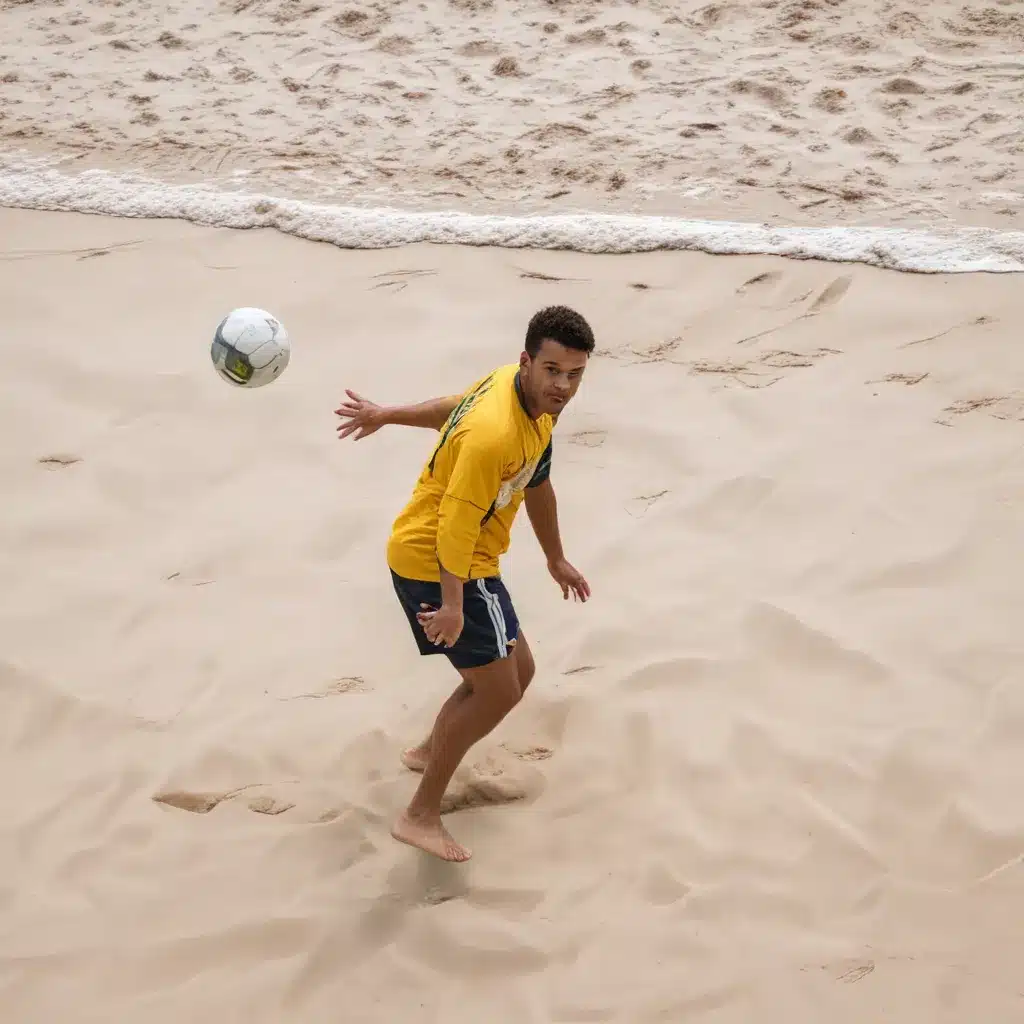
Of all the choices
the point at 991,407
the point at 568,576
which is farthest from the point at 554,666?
the point at 991,407

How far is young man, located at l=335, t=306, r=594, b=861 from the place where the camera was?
2.88 meters

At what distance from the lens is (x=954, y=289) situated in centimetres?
540

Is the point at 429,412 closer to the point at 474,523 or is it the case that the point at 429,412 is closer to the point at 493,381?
the point at 493,381

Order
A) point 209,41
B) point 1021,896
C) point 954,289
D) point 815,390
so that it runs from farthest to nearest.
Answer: point 209,41 → point 954,289 → point 815,390 → point 1021,896

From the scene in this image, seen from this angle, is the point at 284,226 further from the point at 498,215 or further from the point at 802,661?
the point at 802,661

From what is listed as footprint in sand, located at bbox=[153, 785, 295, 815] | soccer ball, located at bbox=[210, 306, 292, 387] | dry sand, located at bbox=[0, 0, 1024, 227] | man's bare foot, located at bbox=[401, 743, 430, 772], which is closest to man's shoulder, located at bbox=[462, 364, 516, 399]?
soccer ball, located at bbox=[210, 306, 292, 387]

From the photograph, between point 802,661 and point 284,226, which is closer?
point 802,661

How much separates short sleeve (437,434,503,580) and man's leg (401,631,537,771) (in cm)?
42

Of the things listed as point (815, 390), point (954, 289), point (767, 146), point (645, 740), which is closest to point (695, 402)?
point (815, 390)

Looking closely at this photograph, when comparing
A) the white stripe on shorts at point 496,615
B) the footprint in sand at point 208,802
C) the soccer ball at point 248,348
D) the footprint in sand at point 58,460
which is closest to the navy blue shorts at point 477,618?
the white stripe on shorts at point 496,615

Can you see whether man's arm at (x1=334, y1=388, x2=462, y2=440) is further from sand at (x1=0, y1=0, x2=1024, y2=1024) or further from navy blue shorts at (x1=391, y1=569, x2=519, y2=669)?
sand at (x1=0, y1=0, x2=1024, y2=1024)

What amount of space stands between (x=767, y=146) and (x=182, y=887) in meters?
4.98

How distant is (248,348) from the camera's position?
3705mm

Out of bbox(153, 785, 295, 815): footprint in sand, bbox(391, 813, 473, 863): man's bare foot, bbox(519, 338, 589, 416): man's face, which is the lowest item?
bbox(153, 785, 295, 815): footprint in sand
